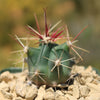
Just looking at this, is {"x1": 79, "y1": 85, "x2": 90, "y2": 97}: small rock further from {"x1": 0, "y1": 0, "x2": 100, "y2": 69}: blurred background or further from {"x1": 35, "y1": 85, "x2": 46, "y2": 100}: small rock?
{"x1": 0, "y1": 0, "x2": 100, "y2": 69}: blurred background

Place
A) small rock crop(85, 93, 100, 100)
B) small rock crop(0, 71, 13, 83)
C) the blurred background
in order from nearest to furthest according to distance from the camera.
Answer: small rock crop(85, 93, 100, 100)
small rock crop(0, 71, 13, 83)
the blurred background

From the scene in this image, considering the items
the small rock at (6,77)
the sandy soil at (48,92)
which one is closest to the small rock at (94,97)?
the sandy soil at (48,92)

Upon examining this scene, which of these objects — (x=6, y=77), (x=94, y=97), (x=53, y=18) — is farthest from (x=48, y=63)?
(x=53, y=18)

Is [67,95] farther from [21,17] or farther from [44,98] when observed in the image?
[21,17]

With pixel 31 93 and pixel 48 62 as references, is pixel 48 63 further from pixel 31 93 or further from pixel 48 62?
pixel 31 93

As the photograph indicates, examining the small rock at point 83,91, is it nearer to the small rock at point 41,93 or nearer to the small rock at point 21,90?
the small rock at point 41,93

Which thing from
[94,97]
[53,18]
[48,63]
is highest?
[53,18]

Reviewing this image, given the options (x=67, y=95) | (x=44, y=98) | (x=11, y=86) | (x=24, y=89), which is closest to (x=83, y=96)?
(x=67, y=95)

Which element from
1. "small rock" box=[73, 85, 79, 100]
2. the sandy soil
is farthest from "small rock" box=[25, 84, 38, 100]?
"small rock" box=[73, 85, 79, 100]
